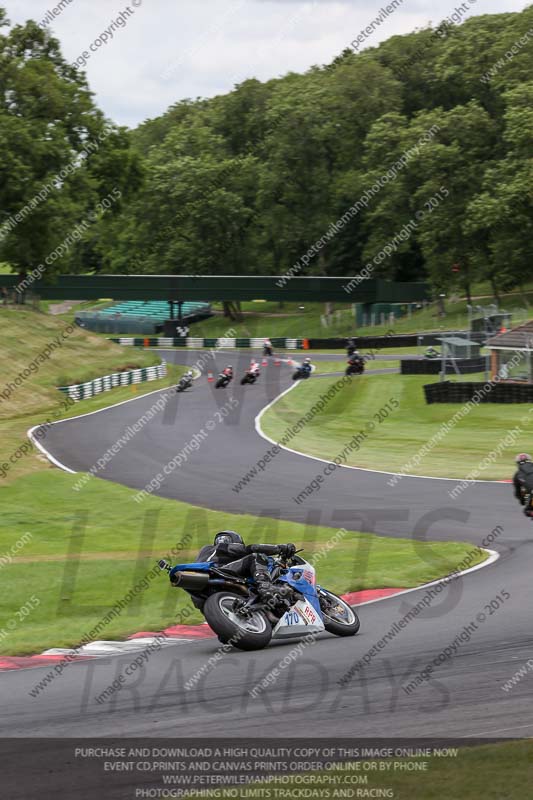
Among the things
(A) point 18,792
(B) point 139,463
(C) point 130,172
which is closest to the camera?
(A) point 18,792

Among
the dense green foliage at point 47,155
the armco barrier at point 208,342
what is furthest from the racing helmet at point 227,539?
the armco barrier at point 208,342

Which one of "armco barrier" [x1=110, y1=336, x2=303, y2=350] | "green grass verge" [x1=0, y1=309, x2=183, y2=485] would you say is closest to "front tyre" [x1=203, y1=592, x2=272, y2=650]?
"green grass verge" [x1=0, y1=309, x2=183, y2=485]

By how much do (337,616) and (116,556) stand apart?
6.13 m

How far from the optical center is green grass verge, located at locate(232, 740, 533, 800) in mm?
6750

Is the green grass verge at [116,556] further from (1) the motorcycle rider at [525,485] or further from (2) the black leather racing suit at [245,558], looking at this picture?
(1) the motorcycle rider at [525,485]

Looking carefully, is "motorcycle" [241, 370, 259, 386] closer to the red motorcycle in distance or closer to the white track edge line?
the red motorcycle in distance

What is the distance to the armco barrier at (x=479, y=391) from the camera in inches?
1369

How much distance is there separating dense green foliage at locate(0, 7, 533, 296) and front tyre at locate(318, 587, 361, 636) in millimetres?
47327

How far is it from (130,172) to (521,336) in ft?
121

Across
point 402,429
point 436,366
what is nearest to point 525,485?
point 402,429

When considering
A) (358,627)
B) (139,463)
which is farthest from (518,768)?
(139,463)

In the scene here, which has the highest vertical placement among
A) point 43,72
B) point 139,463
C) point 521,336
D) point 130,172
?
point 43,72

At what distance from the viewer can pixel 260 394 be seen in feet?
145

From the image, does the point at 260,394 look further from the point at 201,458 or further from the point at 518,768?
the point at 518,768
